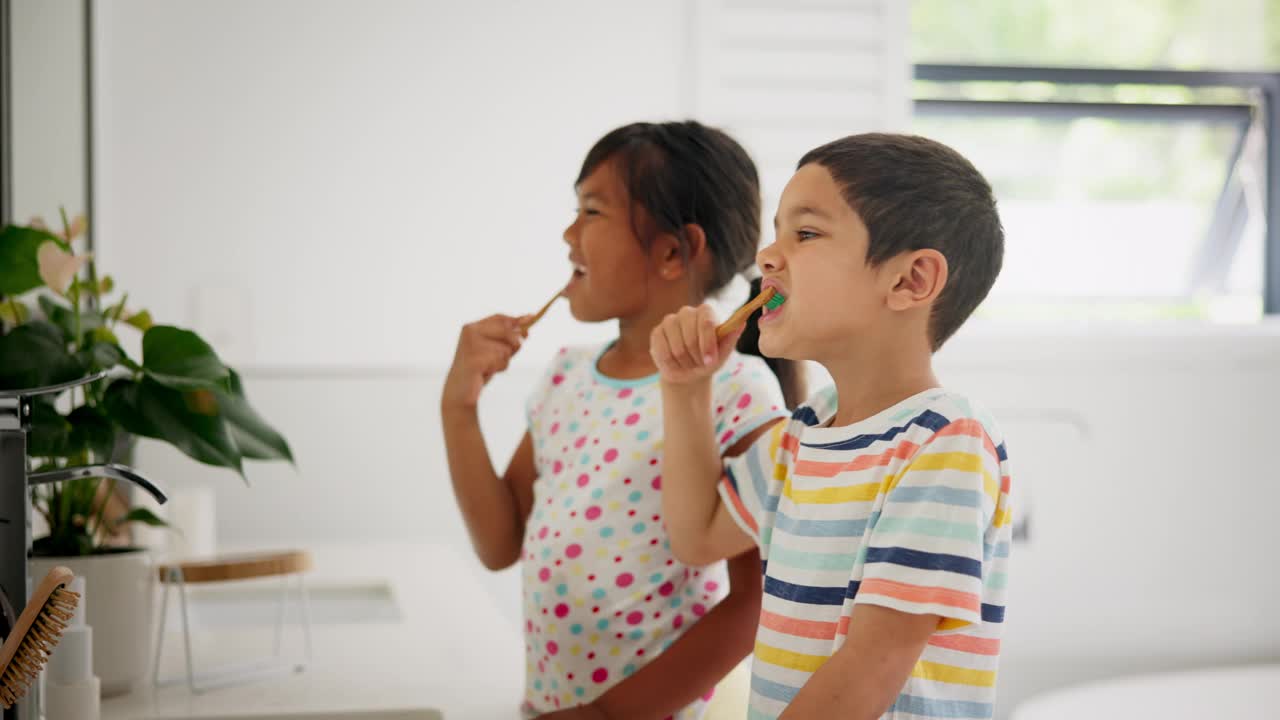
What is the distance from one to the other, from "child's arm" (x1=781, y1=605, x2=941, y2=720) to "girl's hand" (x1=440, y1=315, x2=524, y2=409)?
52cm

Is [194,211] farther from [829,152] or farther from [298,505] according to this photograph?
[829,152]

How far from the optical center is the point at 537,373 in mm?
2365

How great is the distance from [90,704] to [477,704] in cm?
30

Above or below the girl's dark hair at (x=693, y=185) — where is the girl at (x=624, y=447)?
below

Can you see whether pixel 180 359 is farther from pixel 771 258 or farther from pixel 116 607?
pixel 771 258

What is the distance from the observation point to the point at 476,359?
3.60ft

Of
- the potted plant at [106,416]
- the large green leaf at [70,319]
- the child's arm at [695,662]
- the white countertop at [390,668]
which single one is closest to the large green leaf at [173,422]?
the potted plant at [106,416]

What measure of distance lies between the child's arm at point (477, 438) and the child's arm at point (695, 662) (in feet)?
0.77

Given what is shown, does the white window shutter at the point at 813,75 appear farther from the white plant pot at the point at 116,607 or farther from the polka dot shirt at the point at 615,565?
the white plant pot at the point at 116,607

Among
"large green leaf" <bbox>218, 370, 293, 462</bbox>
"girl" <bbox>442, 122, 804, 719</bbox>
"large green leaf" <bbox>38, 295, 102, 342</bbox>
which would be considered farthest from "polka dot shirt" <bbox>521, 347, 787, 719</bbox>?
"large green leaf" <bbox>38, 295, 102, 342</bbox>

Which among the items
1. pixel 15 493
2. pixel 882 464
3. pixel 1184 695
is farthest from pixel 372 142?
pixel 1184 695

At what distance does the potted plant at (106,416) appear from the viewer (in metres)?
0.95

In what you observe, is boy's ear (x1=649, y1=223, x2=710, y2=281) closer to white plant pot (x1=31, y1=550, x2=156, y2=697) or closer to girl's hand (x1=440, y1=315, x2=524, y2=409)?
girl's hand (x1=440, y1=315, x2=524, y2=409)

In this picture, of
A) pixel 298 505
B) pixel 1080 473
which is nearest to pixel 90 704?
pixel 298 505
